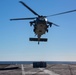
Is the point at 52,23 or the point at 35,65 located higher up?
the point at 52,23

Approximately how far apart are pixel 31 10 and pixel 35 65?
29352 millimetres

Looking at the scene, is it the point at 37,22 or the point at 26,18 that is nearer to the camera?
the point at 37,22

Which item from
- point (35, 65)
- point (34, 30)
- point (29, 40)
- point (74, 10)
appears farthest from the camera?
point (35, 65)

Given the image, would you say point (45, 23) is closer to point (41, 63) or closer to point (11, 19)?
point (11, 19)

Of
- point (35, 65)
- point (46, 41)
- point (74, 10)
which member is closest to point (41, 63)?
point (35, 65)

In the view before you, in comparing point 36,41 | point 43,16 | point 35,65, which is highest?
point 43,16

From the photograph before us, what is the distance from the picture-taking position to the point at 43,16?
49.0 meters

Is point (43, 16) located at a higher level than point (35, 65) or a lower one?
higher

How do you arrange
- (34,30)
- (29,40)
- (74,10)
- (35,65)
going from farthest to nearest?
1. (35,65)
2. (29,40)
3. (34,30)
4. (74,10)

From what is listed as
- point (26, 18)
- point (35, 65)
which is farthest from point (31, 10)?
point (35, 65)

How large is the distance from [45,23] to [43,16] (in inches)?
103

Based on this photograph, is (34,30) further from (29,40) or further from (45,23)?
(29,40)

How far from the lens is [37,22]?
47438 mm

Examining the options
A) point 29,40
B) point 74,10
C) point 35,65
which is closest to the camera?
point 74,10
